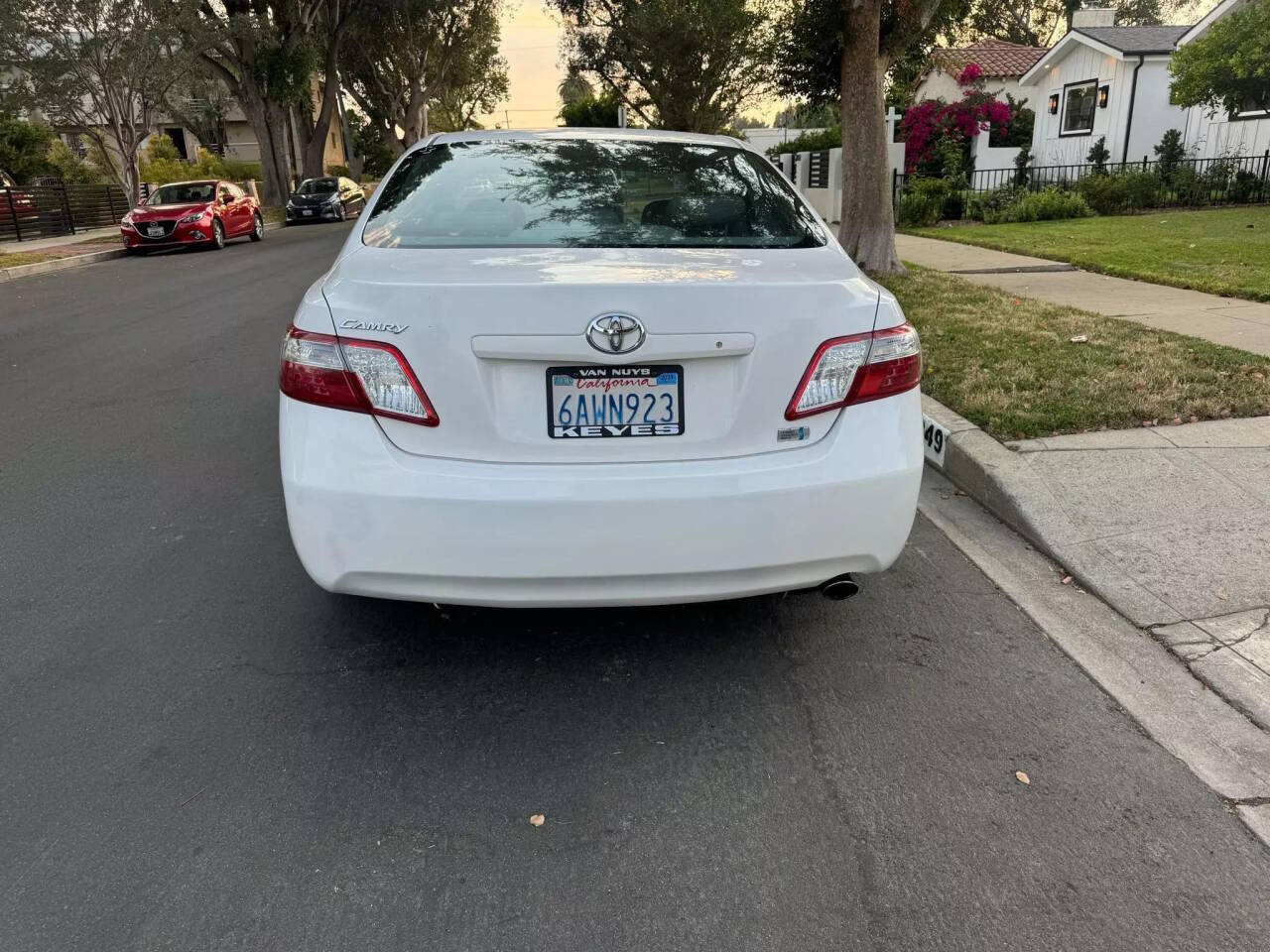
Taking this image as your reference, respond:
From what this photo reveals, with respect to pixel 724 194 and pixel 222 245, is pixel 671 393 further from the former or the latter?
pixel 222 245

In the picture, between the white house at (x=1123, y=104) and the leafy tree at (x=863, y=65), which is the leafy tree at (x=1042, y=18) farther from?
the leafy tree at (x=863, y=65)

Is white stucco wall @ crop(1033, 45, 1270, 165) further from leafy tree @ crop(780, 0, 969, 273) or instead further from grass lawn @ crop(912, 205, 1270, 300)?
leafy tree @ crop(780, 0, 969, 273)

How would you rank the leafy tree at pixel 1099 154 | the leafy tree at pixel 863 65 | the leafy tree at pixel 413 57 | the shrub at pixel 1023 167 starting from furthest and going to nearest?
the leafy tree at pixel 413 57, the leafy tree at pixel 1099 154, the shrub at pixel 1023 167, the leafy tree at pixel 863 65

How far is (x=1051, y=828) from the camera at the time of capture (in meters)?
2.47

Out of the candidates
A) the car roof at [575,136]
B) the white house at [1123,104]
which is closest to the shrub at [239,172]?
the white house at [1123,104]

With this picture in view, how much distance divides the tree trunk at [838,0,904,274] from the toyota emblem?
9.16m

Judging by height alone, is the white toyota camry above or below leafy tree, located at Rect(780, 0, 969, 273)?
below

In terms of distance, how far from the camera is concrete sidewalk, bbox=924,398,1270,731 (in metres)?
3.34

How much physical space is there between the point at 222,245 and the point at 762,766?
73.8ft

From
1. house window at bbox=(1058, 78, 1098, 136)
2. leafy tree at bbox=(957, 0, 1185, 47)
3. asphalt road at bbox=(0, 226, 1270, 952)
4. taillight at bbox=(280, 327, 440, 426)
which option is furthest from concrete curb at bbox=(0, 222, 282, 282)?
leafy tree at bbox=(957, 0, 1185, 47)

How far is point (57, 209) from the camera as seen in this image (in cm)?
2427

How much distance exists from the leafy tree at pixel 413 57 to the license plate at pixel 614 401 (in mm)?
39090

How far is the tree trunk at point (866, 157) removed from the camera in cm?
1087

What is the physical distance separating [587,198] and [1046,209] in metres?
16.1
